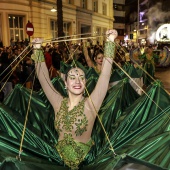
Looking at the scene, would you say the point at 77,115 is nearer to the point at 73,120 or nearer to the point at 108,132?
the point at 73,120

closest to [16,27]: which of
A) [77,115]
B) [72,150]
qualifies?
[77,115]

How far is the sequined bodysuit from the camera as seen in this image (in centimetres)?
181

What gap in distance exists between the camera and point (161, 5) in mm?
27938

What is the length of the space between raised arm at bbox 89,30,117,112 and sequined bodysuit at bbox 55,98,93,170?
0.38 ft

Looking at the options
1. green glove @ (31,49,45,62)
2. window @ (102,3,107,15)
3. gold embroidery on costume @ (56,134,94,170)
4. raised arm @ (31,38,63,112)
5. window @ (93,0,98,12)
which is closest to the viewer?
gold embroidery on costume @ (56,134,94,170)

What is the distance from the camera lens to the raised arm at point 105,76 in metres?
1.90

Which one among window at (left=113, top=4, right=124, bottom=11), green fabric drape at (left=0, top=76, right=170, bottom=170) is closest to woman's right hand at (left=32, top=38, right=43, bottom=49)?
green fabric drape at (left=0, top=76, right=170, bottom=170)

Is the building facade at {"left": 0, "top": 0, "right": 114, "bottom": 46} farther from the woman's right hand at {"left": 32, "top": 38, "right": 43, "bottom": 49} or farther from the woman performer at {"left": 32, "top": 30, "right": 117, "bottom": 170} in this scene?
the woman performer at {"left": 32, "top": 30, "right": 117, "bottom": 170}

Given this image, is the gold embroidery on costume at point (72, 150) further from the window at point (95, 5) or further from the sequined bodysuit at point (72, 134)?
the window at point (95, 5)

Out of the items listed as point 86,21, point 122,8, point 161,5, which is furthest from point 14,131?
point 122,8

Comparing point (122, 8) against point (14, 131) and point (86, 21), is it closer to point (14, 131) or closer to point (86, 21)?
point (86, 21)

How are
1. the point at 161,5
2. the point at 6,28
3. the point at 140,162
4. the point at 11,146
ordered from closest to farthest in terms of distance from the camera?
the point at 140,162
the point at 11,146
the point at 6,28
the point at 161,5

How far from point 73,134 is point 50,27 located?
49.9ft

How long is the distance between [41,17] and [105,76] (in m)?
14.3
